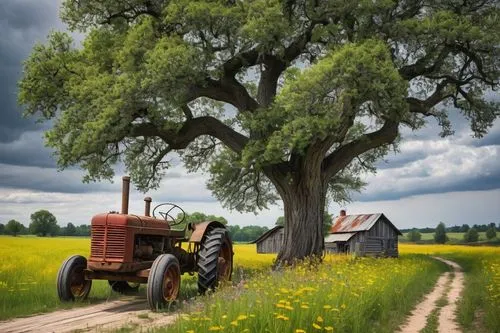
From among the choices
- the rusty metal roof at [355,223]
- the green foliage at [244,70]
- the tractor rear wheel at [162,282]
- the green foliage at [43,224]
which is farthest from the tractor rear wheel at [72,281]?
the green foliage at [43,224]

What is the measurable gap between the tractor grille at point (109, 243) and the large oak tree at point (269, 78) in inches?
254

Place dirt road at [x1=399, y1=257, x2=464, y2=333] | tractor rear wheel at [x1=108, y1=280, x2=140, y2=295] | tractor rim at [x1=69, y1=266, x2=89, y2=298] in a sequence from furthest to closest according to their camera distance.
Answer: tractor rear wheel at [x1=108, y1=280, x2=140, y2=295], tractor rim at [x1=69, y1=266, x2=89, y2=298], dirt road at [x1=399, y1=257, x2=464, y2=333]

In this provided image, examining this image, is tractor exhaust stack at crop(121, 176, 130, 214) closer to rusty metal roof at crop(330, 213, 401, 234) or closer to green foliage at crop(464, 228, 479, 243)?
rusty metal roof at crop(330, 213, 401, 234)

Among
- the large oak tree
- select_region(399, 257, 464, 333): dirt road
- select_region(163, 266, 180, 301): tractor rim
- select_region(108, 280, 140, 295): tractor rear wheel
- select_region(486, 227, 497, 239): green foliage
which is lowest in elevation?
select_region(399, 257, 464, 333): dirt road

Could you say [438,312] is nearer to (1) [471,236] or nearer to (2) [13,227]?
(2) [13,227]

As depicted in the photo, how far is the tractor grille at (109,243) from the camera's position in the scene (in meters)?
11.0

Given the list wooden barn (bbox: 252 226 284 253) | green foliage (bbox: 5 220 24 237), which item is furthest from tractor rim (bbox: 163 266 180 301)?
green foliage (bbox: 5 220 24 237)

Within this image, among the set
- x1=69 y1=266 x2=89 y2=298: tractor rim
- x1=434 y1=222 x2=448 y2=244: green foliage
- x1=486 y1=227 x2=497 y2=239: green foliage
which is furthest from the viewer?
x1=434 y1=222 x2=448 y2=244: green foliage

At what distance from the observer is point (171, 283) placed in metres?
11.1

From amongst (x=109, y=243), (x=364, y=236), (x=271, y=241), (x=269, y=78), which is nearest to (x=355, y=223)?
(x=364, y=236)

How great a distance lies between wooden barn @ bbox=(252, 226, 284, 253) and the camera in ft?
185

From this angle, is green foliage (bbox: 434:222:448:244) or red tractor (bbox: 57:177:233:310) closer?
red tractor (bbox: 57:177:233:310)

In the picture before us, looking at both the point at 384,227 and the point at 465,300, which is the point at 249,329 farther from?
the point at 384,227

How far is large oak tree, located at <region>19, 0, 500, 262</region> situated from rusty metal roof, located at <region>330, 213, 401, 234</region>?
27.5 m
